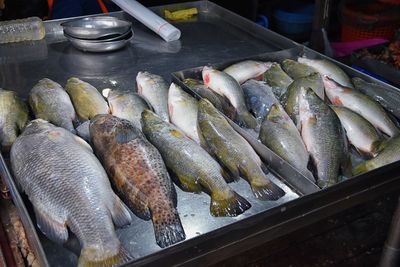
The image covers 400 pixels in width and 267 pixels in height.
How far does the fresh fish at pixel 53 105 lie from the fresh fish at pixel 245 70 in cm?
89

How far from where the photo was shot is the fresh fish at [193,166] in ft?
5.11

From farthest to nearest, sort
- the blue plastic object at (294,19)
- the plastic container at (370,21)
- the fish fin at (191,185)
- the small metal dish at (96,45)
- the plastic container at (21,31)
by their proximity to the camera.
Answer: the blue plastic object at (294,19), the plastic container at (370,21), the plastic container at (21,31), the small metal dish at (96,45), the fish fin at (191,185)

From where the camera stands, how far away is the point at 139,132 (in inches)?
70.7

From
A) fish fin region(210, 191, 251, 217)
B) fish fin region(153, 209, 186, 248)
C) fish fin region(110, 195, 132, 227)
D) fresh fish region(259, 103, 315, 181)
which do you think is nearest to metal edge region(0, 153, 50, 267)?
fish fin region(110, 195, 132, 227)

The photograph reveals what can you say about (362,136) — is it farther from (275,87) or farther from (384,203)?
(384,203)

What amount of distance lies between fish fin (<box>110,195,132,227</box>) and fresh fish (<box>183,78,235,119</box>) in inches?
31.5

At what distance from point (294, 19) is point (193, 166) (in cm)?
449

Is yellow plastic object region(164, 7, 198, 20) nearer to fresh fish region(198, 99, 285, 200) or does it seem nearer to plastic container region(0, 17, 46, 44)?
plastic container region(0, 17, 46, 44)

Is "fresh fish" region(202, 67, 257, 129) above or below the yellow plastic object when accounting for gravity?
above

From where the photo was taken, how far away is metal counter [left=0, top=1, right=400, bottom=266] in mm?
1397

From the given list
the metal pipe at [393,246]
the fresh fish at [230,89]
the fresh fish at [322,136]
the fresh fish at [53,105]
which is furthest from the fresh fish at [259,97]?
the fresh fish at [53,105]

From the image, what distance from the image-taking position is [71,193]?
1494 mm

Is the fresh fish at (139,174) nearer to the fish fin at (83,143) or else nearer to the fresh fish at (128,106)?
the fish fin at (83,143)

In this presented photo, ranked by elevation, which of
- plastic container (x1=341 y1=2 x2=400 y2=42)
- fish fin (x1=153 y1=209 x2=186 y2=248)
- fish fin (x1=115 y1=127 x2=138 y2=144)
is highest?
fish fin (x1=115 y1=127 x2=138 y2=144)
